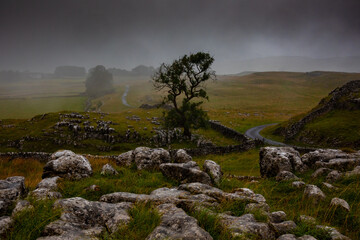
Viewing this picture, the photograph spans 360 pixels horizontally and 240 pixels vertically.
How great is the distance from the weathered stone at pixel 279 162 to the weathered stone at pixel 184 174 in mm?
6178

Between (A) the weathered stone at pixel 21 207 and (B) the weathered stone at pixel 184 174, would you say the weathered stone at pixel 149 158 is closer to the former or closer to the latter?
(B) the weathered stone at pixel 184 174

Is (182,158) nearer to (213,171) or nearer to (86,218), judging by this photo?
(213,171)

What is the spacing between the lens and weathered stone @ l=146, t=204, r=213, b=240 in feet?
12.3

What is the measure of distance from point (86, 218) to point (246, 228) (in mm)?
3865

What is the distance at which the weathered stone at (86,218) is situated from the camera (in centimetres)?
403

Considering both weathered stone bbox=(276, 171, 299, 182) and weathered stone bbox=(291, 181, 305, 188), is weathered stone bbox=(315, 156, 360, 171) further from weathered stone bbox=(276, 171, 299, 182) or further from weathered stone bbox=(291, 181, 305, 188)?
weathered stone bbox=(291, 181, 305, 188)

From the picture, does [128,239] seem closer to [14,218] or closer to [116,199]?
[116,199]

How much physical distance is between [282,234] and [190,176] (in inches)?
180

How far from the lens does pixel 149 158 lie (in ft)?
38.1

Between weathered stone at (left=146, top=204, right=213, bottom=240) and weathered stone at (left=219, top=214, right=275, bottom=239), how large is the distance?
2.24 feet

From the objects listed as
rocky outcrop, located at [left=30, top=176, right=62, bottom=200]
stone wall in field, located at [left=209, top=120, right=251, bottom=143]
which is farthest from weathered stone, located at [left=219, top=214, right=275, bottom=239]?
stone wall in field, located at [left=209, top=120, right=251, bottom=143]

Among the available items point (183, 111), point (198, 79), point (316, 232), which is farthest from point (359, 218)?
point (183, 111)

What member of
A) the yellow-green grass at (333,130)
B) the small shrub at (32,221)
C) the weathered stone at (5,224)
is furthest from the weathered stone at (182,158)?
the yellow-green grass at (333,130)

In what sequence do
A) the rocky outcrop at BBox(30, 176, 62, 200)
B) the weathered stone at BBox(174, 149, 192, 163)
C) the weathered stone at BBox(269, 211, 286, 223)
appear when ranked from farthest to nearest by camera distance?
the weathered stone at BBox(174, 149, 192, 163) → the rocky outcrop at BBox(30, 176, 62, 200) → the weathered stone at BBox(269, 211, 286, 223)
